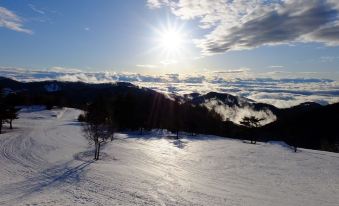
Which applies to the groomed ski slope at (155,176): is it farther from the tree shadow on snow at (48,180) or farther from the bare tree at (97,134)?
the bare tree at (97,134)

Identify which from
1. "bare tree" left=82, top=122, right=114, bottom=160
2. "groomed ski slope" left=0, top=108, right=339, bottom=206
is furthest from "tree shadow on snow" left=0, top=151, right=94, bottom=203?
"bare tree" left=82, top=122, right=114, bottom=160

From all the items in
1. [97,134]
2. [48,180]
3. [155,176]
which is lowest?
[155,176]

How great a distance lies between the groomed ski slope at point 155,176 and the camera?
24.5m

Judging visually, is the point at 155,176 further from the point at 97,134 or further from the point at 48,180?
the point at 97,134

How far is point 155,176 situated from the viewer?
104 ft

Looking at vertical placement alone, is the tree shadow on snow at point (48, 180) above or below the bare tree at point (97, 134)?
below

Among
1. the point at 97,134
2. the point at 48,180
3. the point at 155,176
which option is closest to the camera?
the point at 48,180

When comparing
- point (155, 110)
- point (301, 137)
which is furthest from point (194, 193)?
point (301, 137)

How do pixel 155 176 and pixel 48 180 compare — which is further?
pixel 155 176

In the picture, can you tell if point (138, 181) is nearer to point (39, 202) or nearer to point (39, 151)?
point (39, 202)

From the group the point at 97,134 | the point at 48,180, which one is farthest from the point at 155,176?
the point at 97,134

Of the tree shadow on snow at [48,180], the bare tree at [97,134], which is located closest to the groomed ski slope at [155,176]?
the tree shadow on snow at [48,180]

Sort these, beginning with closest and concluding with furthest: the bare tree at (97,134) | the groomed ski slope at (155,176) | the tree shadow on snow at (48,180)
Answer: the tree shadow on snow at (48,180) → the groomed ski slope at (155,176) → the bare tree at (97,134)

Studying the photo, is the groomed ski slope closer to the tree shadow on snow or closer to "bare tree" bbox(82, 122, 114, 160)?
the tree shadow on snow
